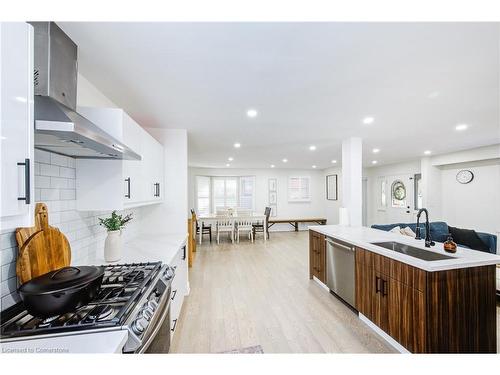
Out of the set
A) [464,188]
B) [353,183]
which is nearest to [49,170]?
[353,183]

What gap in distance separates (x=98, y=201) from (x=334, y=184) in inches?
314

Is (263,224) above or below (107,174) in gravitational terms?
below

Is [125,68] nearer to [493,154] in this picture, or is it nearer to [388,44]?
[388,44]

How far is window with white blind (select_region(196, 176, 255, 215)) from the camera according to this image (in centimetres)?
820

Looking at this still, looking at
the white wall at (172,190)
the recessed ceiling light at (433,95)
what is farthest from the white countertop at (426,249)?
the white wall at (172,190)

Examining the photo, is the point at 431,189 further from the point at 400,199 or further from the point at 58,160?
the point at 58,160

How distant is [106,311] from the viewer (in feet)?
3.44

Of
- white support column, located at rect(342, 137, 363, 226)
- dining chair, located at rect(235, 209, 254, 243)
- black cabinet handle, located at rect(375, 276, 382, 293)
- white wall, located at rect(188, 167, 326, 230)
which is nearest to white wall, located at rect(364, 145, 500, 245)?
white support column, located at rect(342, 137, 363, 226)

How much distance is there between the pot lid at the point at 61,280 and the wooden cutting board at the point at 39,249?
16 centimetres

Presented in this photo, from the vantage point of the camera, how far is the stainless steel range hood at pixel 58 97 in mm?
977

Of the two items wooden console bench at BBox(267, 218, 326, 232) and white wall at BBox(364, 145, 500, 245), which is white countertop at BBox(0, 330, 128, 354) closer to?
white wall at BBox(364, 145, 500, 245)

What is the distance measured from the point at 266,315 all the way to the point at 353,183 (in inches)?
96.1

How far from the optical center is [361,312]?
7.84 ft

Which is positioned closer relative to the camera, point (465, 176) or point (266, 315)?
point (266, 315)
